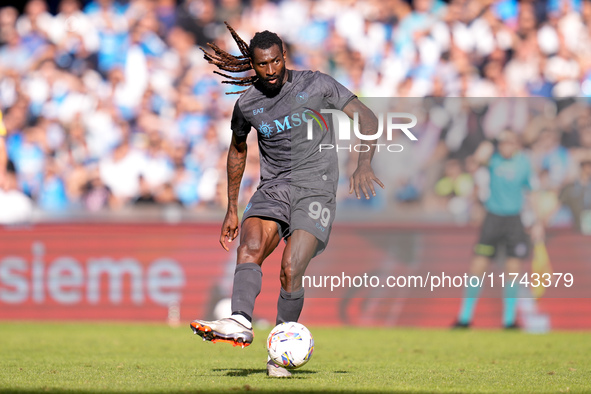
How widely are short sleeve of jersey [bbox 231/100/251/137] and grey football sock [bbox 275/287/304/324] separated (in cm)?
128

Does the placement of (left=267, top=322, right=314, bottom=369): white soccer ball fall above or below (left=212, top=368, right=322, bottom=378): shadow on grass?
above

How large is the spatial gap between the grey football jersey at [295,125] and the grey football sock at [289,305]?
809 millimetres

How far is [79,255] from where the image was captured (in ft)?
39.5

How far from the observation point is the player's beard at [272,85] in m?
6.07

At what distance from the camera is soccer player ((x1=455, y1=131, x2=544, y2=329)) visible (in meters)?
12.0

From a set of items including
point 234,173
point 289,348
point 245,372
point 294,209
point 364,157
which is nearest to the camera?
point 289,348

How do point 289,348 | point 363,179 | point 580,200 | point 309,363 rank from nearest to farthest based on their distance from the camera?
1. point 289,348
2. point 363,179
3. point 309,363
4. point 580,200

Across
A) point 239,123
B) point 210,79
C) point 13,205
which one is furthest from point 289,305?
point 210,79

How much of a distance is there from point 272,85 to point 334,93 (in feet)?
1.67

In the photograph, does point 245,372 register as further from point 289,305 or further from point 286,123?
point 286,123

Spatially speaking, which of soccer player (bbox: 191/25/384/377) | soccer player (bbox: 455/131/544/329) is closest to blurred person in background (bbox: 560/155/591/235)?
soccer player (bbox: 455/131/544/329)

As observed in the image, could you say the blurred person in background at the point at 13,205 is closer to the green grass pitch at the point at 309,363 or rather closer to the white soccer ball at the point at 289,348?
the green grass pitch at the point at 309,363

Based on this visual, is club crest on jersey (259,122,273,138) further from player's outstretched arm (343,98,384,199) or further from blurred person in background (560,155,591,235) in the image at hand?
blurred person in background (560,155,591,235)

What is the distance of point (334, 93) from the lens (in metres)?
6.28
